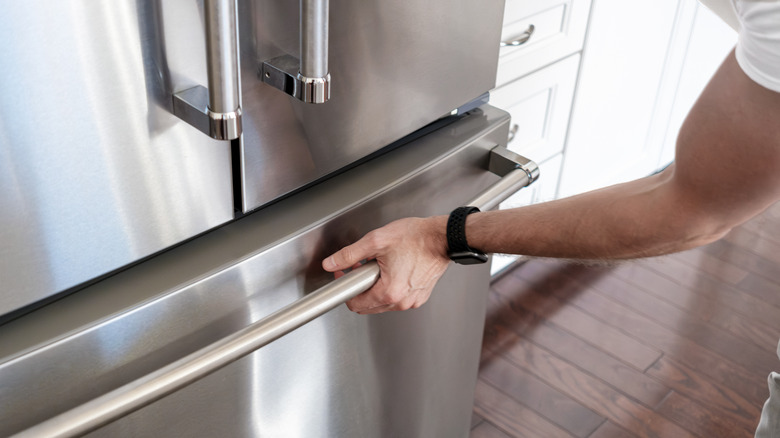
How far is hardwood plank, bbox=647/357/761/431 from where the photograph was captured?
1485mm

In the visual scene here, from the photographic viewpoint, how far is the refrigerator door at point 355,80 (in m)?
0.59

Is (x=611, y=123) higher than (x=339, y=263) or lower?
lower

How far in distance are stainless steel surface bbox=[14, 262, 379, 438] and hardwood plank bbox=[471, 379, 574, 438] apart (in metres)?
0.84

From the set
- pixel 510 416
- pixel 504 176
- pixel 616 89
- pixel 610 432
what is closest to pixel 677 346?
pixel 610 432

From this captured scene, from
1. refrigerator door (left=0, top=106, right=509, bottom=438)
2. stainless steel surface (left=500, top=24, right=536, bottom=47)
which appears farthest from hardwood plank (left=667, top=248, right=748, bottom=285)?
refrigerator door (left=0, top=106, right=509, bottom=438)

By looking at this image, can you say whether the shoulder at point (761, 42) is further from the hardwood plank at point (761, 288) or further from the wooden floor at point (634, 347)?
the hardwood plank at point (761, 288)

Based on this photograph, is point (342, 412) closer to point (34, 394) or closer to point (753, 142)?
point (34, 394)

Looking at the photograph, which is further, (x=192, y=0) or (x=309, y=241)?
(x=309, y=241)

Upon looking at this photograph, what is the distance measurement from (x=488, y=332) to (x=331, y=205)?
101cm

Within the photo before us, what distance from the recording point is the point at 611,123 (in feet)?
5.66

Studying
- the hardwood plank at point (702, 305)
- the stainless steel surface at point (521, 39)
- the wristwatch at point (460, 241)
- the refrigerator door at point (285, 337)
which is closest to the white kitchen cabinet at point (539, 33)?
the stainless steel surface at point (521, 39)

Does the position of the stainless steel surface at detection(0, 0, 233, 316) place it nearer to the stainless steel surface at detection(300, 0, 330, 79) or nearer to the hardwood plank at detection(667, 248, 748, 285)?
the stainless steel surface at detection(300, 0, 330, 79)

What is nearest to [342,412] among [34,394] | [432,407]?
[432,407]

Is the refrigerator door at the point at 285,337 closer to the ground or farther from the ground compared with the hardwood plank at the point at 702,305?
farther from the ground
